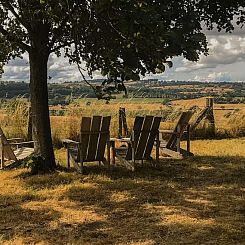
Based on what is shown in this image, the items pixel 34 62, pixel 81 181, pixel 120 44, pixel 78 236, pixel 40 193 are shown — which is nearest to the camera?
pixel 78 236

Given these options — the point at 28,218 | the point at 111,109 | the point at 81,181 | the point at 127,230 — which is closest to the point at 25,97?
the point at 111,109

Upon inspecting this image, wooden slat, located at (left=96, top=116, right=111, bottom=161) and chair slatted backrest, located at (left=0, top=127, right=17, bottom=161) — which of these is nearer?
wooden slat, located at (left=96, top=116, right=111, bottom=161)

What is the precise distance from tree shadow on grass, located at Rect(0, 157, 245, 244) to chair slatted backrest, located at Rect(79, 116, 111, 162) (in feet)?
1.17

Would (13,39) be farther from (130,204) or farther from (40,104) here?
(130,204)

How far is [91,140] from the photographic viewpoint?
29.0 feet

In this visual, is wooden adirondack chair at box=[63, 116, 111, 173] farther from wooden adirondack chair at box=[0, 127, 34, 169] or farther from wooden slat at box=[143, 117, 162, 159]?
wooden adirondack chair at box=[0, 127, 34, 169]

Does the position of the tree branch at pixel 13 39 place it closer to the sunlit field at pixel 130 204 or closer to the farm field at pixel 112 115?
the sunlit field at pixel 130 204

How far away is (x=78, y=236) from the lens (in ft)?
16.8

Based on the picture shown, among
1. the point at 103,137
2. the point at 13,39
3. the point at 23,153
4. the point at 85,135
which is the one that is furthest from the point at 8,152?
the point at 13,39

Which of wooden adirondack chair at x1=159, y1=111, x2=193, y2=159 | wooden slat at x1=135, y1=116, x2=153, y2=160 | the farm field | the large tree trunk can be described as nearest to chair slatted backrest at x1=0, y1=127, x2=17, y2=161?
the large tree trunk

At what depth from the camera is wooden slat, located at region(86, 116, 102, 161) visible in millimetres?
8720

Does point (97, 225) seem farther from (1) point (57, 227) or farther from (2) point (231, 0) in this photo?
(2) point (231, 0)

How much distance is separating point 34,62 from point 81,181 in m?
2.61

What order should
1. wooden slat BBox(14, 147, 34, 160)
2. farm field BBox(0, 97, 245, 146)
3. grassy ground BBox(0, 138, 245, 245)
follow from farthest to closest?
farm field BBox(0, 97, 245, 146) < wooden slat BBox(14, 147, 34, 160) < grassy ground BBox(0, 138, 245, 245)
